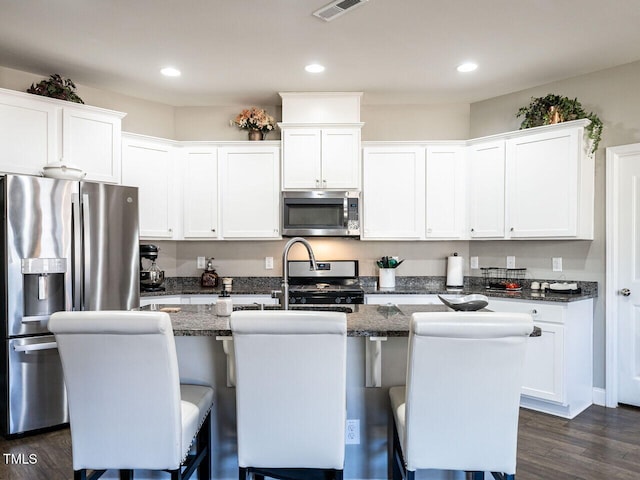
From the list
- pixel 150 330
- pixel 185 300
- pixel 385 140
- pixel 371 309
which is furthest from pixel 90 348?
pixel 385 140

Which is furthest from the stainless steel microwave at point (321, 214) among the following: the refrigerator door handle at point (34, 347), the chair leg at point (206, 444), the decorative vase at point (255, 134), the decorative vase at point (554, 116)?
the chair leg at point (206, 444)

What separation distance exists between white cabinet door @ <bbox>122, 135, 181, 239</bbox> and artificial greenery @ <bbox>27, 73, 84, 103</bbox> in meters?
0.54

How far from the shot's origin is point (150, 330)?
137 cm

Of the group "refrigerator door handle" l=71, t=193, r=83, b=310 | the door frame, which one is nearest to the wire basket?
the door frame

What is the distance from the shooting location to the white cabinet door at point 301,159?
3885 mm

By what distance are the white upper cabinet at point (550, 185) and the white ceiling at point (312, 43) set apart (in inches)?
23.6

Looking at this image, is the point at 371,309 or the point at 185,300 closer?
the point at 371,309

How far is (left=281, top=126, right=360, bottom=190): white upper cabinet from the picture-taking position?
12.7 feet

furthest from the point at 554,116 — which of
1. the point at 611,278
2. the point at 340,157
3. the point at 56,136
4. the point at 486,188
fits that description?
the point at 56,136

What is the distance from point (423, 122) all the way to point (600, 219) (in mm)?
1852

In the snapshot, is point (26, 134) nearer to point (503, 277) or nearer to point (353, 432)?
point (353, 432)

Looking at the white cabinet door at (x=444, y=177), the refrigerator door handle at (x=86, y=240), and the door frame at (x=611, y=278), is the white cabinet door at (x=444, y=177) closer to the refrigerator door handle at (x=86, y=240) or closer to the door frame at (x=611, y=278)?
the door frame at (x=611, y=278)

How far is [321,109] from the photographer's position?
389 cm

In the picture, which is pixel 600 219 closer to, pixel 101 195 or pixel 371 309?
pixel 371 309
